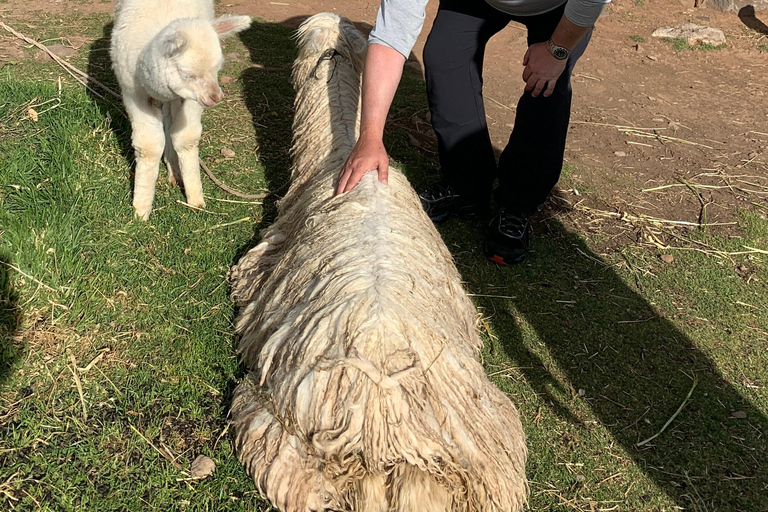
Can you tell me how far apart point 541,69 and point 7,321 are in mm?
2790

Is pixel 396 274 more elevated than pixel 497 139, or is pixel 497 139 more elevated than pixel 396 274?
pixel 396 274

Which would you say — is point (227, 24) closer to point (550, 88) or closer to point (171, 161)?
point (171, 161)

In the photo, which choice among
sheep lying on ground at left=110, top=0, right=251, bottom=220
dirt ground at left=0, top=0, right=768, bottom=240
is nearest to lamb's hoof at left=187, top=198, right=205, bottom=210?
sheep lying on ground at left=110, top=0, right=251, bottom=220

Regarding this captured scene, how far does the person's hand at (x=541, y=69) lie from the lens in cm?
311

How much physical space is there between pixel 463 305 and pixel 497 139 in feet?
8.74

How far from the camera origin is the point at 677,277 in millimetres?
3793

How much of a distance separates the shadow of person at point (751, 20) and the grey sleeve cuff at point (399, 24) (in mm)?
6778

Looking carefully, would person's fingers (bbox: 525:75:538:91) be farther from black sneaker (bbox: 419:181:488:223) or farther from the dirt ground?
the dirt ground

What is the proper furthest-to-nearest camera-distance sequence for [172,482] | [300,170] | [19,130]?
[19,130], [300,170], [172,482]

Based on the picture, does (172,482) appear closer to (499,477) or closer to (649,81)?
(499,477)

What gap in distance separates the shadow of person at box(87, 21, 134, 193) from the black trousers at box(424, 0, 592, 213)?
6.43 ft

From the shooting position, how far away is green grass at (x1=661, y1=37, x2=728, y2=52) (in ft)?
23.2

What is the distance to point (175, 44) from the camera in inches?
108

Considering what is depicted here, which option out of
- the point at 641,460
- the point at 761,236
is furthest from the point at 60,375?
the point at 761,236
